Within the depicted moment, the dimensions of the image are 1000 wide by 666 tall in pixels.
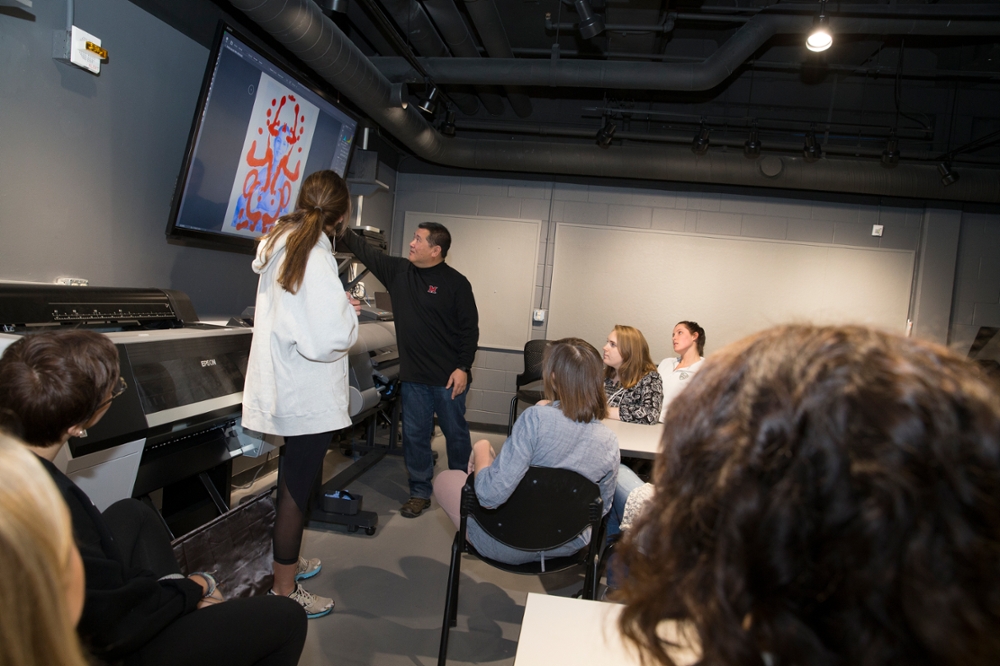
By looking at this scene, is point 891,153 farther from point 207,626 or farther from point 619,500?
point 207,626

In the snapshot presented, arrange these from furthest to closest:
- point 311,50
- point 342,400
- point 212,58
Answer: point 311,50
point 212,58
point 342,400

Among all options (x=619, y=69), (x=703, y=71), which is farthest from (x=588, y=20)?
(x=703, y=71)

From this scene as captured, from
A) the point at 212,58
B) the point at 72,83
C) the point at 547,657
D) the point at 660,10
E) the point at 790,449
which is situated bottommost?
the point at 547,657

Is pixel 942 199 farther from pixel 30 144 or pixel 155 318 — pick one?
pixel 30 144

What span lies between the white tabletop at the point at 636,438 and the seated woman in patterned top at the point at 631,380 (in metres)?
0.07

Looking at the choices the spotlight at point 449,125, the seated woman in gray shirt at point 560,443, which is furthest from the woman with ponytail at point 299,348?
the spotlight at point 449,125

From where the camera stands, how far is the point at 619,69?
4.04m

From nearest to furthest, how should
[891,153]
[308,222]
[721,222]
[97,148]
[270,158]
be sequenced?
[308,222] → [97,148] → [270,158] → [891,153] → [721,222]

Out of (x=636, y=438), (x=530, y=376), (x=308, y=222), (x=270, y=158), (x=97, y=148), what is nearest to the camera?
(x=308, y=222)

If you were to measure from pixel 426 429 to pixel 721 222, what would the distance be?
3.70 m

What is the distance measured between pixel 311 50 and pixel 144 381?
1977 millimetres

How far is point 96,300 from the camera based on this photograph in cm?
215

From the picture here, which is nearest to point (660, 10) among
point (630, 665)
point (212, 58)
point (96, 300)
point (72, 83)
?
point (212, 58)

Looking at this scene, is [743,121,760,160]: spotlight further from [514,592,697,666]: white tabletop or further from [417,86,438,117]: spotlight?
[514,592,697,666]: white tabletop
